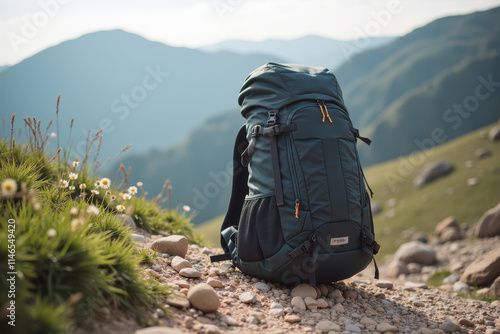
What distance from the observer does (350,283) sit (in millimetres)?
4859

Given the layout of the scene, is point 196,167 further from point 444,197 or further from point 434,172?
point 444,197

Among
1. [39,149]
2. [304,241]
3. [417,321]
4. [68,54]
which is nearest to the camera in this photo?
[304,241]

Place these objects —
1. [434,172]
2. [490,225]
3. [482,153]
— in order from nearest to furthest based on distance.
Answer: [490,225]
[482,153]
[434,172]

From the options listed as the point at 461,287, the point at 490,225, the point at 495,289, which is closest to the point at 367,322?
the point at 495,289

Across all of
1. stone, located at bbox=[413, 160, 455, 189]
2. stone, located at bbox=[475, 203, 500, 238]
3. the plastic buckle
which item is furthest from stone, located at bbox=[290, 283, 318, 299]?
stone, located at bbox=[413, 160, 455, 189]

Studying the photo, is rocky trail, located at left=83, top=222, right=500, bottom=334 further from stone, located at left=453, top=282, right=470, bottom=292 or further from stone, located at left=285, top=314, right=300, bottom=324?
stone, located at left=453, top=282, right=470, bottom=292

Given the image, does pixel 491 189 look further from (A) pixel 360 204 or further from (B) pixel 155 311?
(B) pixel 155 311

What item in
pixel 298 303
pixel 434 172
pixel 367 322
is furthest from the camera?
pixel 434 172

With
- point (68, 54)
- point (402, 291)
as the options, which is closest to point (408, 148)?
point (402, 291)

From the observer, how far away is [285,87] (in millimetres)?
4148

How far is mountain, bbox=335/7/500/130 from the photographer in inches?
6294

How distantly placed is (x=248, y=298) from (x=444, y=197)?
2764cm

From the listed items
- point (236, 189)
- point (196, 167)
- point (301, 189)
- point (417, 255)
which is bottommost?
point (196, 167)

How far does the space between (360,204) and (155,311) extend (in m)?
2.45
